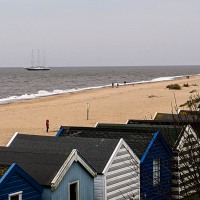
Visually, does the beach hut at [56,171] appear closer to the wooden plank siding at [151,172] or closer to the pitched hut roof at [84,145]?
the pitched hut roof at [84,145]

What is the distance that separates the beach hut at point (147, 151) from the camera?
16.1 metres

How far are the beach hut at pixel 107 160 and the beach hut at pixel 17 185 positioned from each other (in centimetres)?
263

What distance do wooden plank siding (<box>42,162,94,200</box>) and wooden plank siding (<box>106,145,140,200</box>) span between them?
0.82 meters

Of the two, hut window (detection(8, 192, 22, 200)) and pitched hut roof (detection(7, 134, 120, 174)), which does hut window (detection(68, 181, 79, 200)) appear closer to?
pitched hut roof (detection(7, 134, 120, 174))

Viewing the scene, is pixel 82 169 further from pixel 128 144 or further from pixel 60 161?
pixel 128 144

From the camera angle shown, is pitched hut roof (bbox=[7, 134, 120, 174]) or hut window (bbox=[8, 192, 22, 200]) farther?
pitched hut roof (bbox=[7, 134, 120, 174])

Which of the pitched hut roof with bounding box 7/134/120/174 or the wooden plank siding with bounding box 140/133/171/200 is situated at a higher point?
the pitched hut roof with bounding box 7/134/120/174

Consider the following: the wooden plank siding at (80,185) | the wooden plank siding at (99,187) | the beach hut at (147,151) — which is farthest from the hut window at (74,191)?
the beach hut at (147,151)

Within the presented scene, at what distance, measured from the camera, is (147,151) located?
15969 mm

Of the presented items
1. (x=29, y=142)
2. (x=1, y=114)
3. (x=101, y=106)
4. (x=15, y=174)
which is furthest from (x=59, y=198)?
(x=101, y=106)

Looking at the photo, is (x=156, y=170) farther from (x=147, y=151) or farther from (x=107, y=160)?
(x=107, y=160)

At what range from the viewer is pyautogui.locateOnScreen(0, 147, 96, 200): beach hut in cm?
1238

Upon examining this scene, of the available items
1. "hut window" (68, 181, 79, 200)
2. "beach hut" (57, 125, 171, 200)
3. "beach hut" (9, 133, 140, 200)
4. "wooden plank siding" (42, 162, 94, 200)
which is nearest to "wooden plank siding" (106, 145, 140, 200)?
"beach hut" (9, 133, 140, 200)

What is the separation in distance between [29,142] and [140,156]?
11.5 feet
